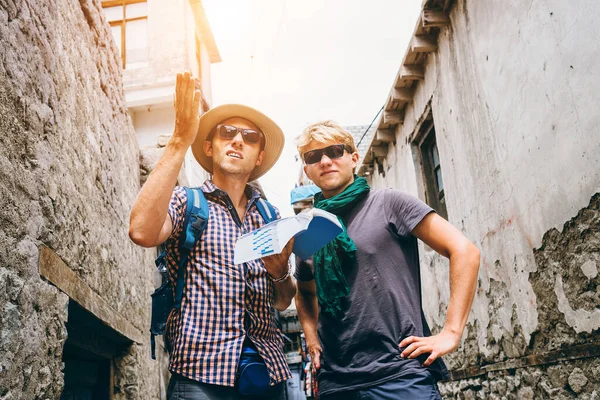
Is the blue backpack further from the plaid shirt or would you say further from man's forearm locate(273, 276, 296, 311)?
man's forearm locate(273, 276, 296, 311)

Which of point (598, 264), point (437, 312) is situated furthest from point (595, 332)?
point (437, 312)

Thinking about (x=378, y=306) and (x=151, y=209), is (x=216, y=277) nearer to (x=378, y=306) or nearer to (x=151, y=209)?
(x=151, y=209)

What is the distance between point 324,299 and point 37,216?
1.66 metres

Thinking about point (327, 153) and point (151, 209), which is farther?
point (327, 153)

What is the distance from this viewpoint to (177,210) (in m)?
2.05

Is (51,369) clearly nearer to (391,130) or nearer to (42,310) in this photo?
(42,310)

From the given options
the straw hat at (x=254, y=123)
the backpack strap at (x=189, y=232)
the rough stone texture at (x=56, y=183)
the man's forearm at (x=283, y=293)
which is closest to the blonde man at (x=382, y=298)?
the man's forearm at (x=283, y=293)

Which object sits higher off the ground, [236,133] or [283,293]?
[236,133]

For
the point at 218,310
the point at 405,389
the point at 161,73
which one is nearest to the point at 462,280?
the point at 405,389

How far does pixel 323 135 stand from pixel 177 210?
37.7 inches

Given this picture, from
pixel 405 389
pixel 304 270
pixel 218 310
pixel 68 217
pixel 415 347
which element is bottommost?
pixel 405 389

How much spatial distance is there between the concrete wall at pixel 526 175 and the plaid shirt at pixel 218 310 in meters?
2.37

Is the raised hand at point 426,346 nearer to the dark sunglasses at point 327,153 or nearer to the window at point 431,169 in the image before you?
the dark sunglasses at point 327,153

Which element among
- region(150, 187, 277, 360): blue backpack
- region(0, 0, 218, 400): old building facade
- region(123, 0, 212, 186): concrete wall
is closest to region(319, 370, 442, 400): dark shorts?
region(150, 187, 277, 360): blue backpack
